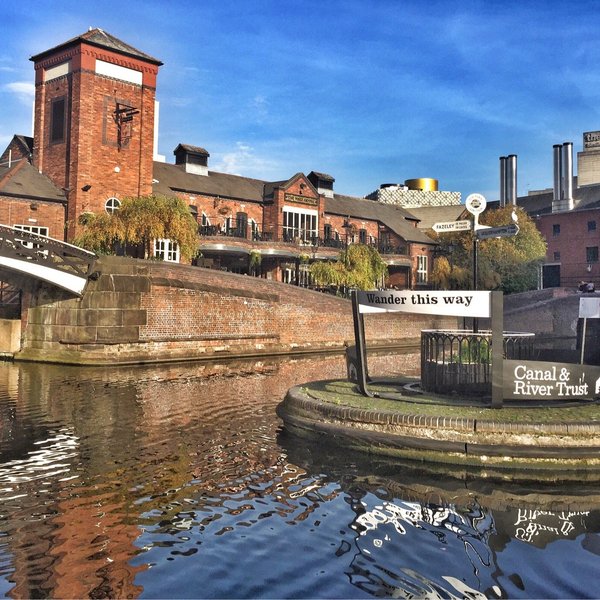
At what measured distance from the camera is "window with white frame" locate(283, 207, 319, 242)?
40.8 m

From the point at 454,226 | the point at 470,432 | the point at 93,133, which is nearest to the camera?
the point at 470,432

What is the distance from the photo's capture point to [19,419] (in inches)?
465

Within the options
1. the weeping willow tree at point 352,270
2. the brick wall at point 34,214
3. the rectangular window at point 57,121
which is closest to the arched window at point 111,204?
the brick wall at point 34,214

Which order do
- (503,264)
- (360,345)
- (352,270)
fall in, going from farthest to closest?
(503,264), (352,270), (360,345)

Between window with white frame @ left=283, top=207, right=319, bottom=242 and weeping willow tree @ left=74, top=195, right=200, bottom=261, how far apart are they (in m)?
13.0

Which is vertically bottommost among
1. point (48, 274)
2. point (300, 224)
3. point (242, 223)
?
point (48, 274)

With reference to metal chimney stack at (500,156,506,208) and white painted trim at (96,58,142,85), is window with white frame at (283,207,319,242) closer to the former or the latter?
white painted trim at (96,58,142,85)

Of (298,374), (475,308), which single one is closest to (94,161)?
(298,374)

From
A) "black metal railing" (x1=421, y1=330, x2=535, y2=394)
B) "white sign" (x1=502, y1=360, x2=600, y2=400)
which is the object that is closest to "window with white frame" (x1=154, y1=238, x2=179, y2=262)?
"black metal railing" (x1=421, y1=330, x2=535, y2=394)

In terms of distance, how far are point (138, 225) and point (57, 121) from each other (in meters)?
8.90

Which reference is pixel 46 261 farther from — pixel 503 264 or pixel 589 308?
pixel 503 264

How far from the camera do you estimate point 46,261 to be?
21703 millimetres

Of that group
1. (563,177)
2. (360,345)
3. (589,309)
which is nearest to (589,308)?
(589,309)

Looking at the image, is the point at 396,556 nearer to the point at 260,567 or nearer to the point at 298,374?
the point at 260,567
